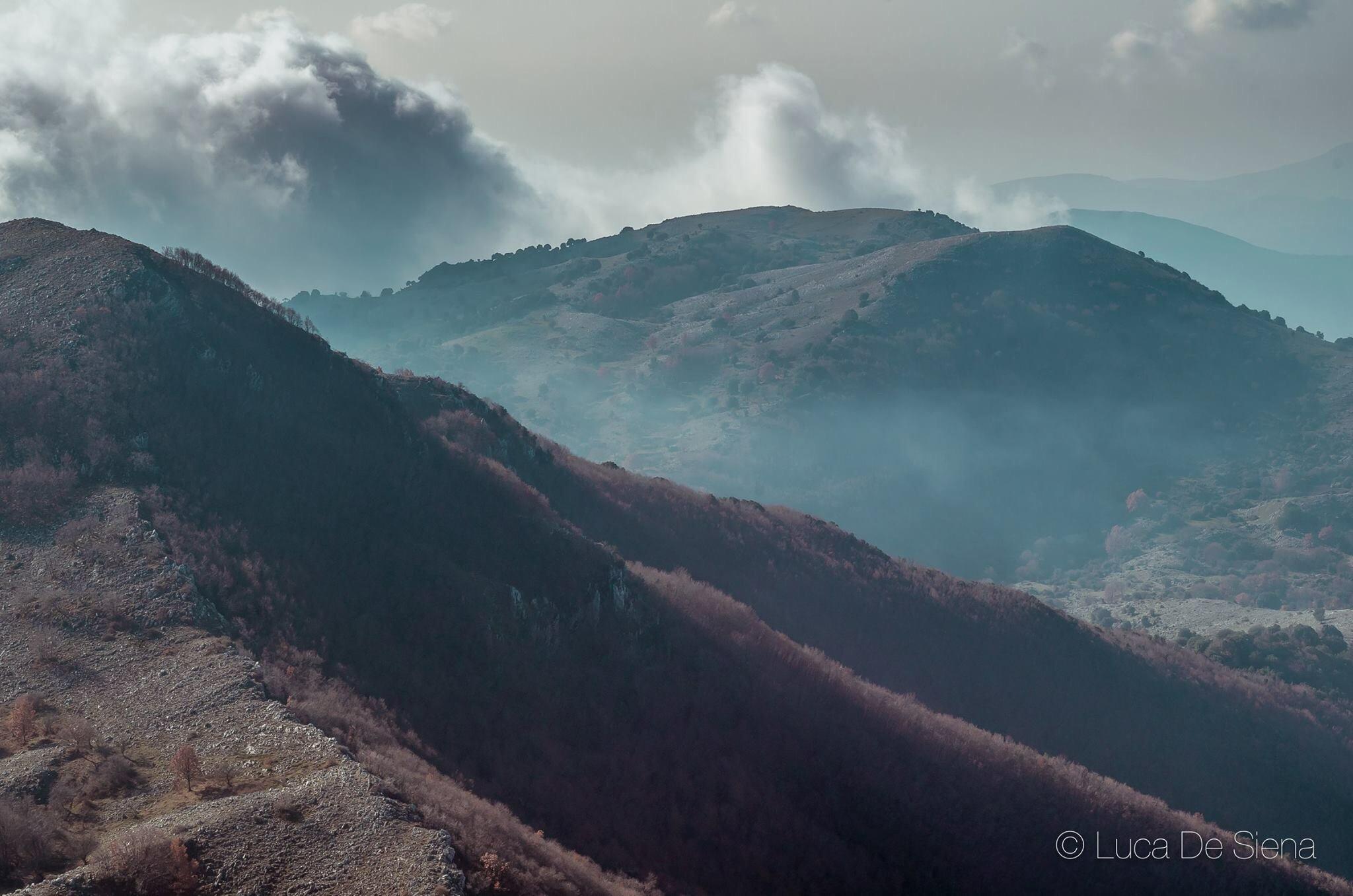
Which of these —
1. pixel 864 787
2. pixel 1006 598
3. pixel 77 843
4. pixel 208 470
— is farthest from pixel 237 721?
pixel 1006 598

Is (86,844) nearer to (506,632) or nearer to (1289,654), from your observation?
(506,632)

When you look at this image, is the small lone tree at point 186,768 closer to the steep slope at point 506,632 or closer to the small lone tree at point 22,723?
the small lone tree at point 22,723

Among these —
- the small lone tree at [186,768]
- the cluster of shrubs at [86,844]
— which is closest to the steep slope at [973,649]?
the small lone tree at [186,768]

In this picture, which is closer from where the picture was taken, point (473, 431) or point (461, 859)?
point (461, 859)

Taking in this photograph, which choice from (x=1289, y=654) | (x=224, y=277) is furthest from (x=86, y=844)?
(x=1289, y=654)

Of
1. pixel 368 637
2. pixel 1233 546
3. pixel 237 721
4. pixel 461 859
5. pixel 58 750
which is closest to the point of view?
pixel 461 859

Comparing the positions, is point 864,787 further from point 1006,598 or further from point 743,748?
point 1006,598
